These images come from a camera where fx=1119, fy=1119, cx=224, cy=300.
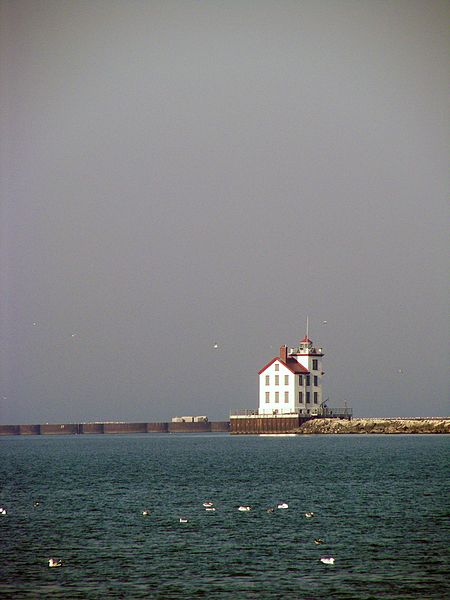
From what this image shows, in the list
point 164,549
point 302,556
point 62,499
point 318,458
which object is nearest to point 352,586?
point 302,556

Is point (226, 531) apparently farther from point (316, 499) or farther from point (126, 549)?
point (316, 499)

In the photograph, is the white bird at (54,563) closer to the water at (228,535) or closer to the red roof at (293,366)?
the water at (228,535)

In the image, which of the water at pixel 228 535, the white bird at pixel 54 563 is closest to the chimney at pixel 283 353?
the water at pixel 228 535

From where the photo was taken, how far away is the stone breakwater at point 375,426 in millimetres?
154000

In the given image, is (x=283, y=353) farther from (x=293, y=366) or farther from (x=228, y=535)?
(x=228, y=535)

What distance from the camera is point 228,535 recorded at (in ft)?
141

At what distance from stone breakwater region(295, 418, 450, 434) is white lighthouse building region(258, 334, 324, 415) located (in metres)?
2.15

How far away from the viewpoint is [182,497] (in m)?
59.6

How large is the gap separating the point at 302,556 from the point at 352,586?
5465 mm

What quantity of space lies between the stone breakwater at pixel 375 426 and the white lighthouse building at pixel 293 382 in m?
2.15

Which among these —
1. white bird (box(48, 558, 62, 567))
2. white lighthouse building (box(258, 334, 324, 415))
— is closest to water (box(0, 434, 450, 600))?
white bird (box(48, 558, 62, 567))

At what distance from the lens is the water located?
108ft

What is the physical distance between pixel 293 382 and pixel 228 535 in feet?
351

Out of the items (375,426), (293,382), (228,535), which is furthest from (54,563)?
(375,426)
